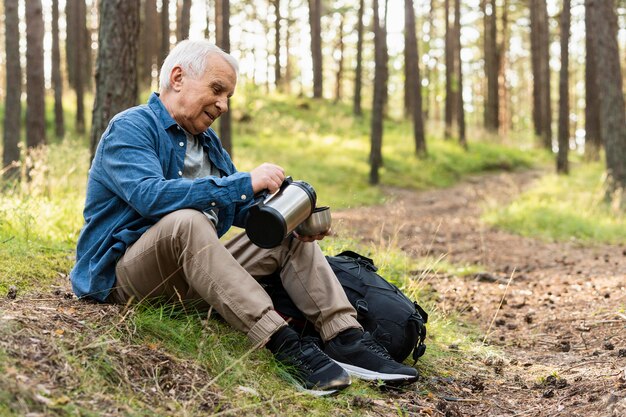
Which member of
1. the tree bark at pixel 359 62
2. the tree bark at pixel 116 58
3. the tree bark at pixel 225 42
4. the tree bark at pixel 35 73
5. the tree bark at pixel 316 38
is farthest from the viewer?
the tree bark at pixel 316 38

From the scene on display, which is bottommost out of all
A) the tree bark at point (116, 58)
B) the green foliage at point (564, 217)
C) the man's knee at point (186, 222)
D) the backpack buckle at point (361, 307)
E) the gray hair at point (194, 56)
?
the green foliage at point (564, 217)

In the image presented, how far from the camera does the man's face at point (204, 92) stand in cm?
A: 347

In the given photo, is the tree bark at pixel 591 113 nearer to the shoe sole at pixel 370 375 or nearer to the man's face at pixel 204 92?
the man's face at pixel 204 92

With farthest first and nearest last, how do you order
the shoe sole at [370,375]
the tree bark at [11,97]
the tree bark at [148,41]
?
the tree bark at [148,41] < the tree bark at [11,97] < the shoe sole at [370,375]

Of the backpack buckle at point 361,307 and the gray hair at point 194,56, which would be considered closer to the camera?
the gray hair at point 194,56

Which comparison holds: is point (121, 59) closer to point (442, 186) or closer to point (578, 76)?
point (442, 186)

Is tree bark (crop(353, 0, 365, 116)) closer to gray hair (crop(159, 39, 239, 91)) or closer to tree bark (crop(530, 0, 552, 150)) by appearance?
tree bark (crop(530, 0, 552, 150))

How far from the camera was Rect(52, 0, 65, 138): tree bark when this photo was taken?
649 inches

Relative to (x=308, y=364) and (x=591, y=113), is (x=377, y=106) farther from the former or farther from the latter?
(x=308, y=364)

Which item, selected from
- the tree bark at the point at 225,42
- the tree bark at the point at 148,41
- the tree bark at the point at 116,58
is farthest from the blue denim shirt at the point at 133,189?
the tree bark at the point at 148,41

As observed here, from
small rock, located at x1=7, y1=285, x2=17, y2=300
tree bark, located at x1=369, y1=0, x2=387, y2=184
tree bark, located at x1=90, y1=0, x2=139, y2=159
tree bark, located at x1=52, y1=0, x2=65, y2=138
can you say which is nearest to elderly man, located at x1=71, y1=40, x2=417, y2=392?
small rock, located at x1=7, y1=285, x2=17, y2=300

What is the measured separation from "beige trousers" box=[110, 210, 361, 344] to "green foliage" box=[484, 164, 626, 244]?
21.3 ft

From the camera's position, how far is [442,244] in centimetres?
881

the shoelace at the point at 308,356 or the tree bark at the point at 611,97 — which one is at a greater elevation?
the tree bark at the point at 611,97
